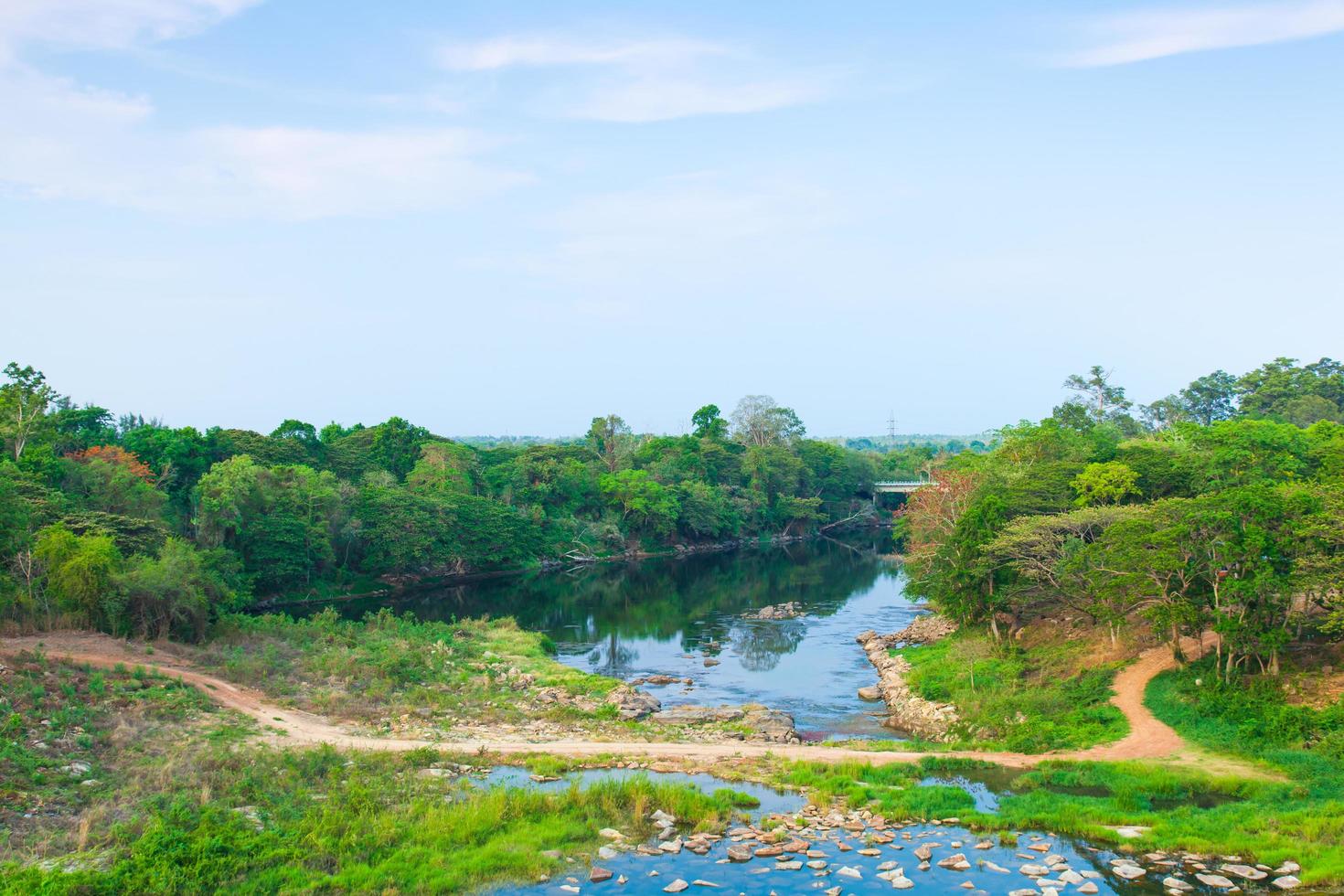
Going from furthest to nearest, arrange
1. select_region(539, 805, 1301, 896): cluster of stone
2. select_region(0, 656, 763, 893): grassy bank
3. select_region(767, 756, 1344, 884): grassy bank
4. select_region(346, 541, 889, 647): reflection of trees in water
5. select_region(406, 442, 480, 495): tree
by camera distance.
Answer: select_region(406, 442, 480, 495): tree
select_region(346, 541, 889, 647): reflection of trees in water
select_region(767, 756, 1344, 884): grassy bank
select_region(539, 805, 1301, 896): cluster of stone
select_region(0, 656, 763, 893): grassy bank

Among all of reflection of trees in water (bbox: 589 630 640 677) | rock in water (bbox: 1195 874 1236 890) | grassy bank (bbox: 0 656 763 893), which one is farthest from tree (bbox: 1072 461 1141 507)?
grassy bank (bbox: 0 656 763 893)

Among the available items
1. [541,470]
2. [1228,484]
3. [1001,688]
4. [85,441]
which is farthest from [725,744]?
[541,470]

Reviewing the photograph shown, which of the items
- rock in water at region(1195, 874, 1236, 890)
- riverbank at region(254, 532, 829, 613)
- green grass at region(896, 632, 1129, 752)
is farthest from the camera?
riverbank at region(254, 532, 829, 613)

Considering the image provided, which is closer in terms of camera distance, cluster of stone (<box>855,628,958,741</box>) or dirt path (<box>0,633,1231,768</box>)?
dirt path (<box>0,633,1231,768</box>)

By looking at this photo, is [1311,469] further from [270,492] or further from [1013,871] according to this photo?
[270,492]

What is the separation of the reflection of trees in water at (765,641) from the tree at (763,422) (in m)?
60.4

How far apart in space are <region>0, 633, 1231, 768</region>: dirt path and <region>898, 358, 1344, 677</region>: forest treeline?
2386 millimetres

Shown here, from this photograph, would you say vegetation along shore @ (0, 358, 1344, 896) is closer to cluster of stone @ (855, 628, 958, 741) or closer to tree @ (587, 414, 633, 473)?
cluster of stone @ (855, 628, 958, 741)

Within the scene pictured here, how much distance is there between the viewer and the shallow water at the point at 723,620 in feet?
109

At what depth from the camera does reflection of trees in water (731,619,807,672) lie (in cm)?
3822

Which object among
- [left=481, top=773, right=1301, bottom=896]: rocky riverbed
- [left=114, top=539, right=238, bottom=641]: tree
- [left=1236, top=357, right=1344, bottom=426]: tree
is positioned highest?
[left=1236, top=357, right=1344, bottom=426]: tree

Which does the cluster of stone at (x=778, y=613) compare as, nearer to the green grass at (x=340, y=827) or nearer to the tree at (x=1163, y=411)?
the green grass at (x=340, y=827)

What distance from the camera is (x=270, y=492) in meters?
51.0

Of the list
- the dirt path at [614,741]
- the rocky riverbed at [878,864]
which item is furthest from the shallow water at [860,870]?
the dirt path at [614,741]
